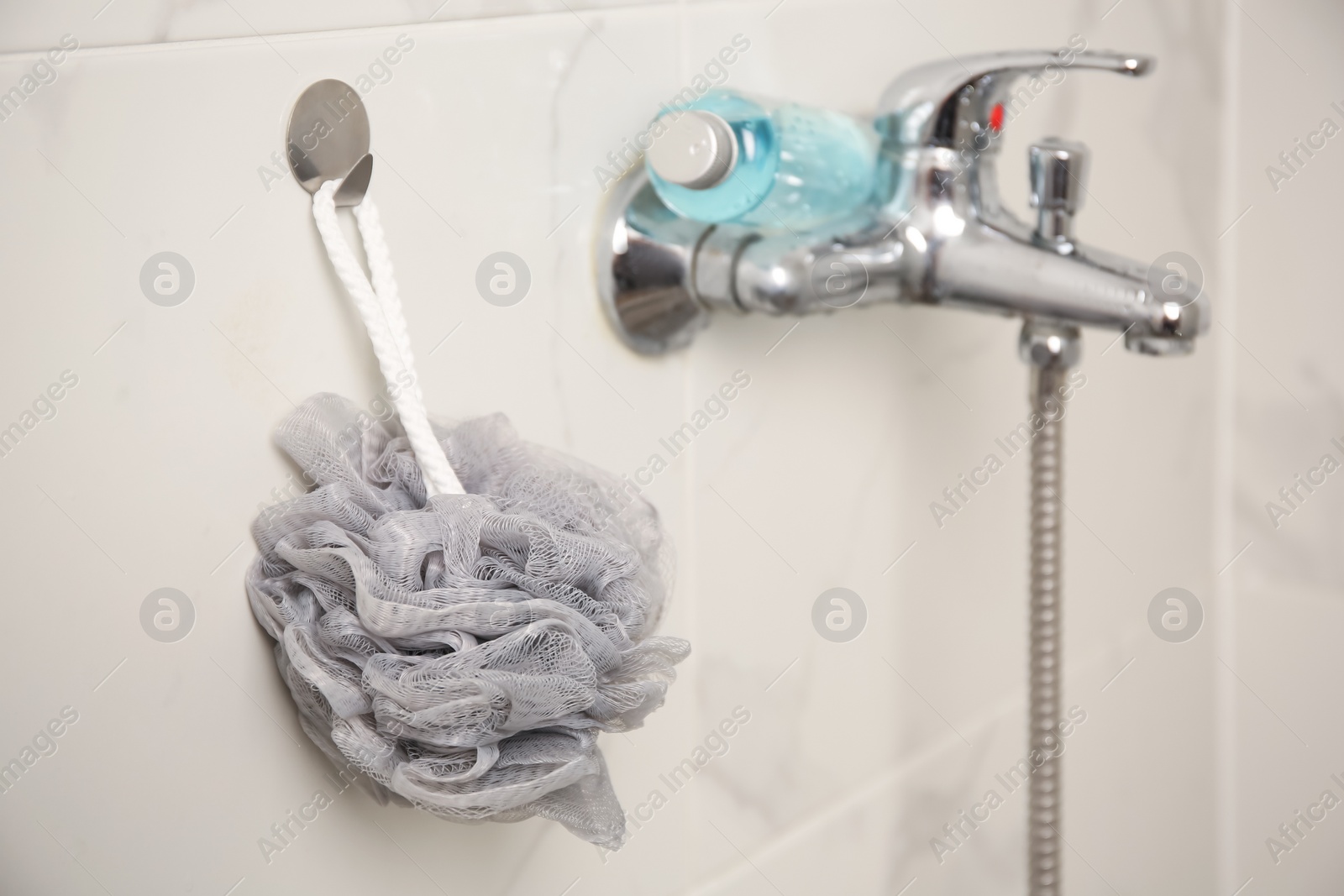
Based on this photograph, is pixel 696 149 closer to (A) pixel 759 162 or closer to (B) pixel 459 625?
(A) pixel 759 162

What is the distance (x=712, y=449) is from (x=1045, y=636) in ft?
0.70

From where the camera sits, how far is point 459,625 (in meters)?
0.29

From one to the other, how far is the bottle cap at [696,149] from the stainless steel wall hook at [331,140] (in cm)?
11

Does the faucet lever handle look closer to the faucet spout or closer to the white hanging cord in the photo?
the faucet spout

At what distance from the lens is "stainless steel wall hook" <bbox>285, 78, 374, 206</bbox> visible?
32cm

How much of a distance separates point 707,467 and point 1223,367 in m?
0.60

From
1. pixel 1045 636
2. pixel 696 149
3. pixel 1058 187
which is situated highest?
pixel 696 149

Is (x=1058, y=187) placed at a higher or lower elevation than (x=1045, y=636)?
higher

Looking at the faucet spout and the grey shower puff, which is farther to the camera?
the faucet spout

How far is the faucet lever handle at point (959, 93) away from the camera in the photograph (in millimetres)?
427

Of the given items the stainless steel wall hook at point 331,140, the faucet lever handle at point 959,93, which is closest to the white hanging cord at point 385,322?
the stainless steel wall hook at point 331,140

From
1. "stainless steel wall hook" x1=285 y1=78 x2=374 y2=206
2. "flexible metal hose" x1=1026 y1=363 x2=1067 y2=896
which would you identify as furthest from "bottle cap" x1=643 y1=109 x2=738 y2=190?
"flexible metal hose" x1=1026 y1=363 x2=1067 y2=896

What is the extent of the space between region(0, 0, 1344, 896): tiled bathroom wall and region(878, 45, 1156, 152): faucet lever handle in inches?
2.7

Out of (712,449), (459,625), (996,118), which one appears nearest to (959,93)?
(996,118)
